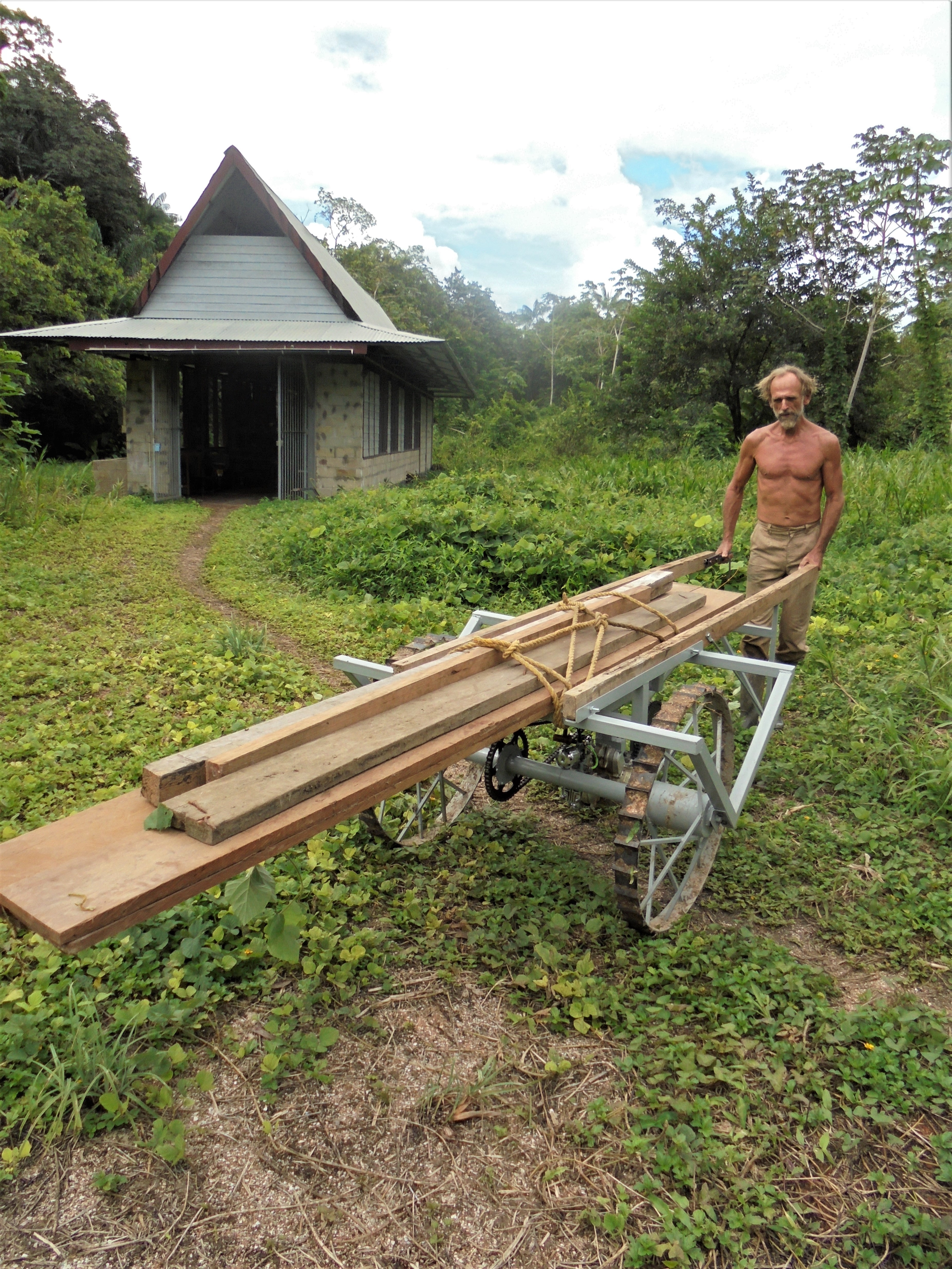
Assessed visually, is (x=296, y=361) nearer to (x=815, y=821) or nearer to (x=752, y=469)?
(x=752, y=469)

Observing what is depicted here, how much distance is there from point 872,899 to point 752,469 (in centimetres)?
272

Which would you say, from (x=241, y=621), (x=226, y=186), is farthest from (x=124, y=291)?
(x=241, y=621)

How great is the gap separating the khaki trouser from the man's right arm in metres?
0.16

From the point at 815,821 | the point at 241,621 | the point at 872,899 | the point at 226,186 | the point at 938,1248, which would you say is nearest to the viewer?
the point at 938,1248

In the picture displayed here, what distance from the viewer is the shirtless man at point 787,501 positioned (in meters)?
4.88

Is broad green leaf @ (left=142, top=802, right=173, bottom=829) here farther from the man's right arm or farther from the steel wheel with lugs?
the man's right arm

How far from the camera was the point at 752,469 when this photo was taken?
5.39 m

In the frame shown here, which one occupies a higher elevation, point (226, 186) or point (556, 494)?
point (226, 186)

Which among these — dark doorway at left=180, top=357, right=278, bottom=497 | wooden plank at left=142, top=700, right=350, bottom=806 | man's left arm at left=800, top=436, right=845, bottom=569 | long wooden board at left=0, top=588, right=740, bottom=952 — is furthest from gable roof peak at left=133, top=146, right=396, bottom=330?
long wooden board at left=0, top=588, right=740, bottom=952

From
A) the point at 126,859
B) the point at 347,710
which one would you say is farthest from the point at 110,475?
the point at 126,859

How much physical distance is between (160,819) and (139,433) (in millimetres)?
14646

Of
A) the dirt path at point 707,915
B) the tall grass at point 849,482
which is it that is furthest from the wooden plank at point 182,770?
the tall grass at point 849,482

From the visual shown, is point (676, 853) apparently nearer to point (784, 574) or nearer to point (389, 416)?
point (784, 574)

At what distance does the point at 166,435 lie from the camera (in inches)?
596
